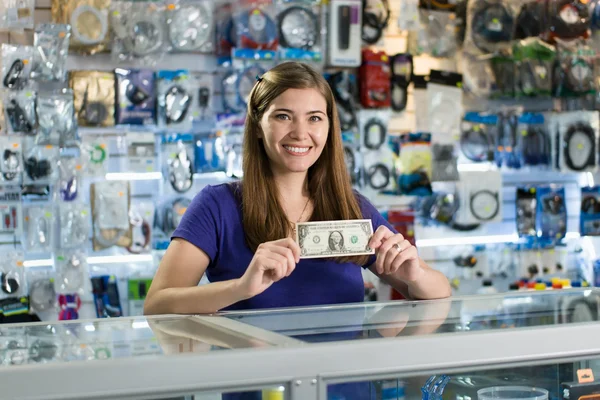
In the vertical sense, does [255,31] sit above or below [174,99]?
above

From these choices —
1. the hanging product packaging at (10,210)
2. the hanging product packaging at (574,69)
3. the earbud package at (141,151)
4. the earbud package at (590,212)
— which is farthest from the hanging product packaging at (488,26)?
the hanging product packaging at (10,210)

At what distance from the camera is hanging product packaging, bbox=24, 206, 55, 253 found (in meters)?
4.34

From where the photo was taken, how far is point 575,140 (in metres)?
5.35

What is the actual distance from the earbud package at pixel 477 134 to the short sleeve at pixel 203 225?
10.6 ft

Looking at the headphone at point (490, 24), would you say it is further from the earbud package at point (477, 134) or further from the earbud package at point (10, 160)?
the earbud package at point (10, 160)

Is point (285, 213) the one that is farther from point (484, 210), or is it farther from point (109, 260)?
point (484, 210)

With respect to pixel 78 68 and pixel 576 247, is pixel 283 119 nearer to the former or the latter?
pixel 78 68

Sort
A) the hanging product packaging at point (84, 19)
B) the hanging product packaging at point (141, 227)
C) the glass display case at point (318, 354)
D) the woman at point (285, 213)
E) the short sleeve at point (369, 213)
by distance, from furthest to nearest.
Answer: the hanging product packaging at point (141, 227), the hanging product packaging at point (84, 19), the short sleeve at point (369, 213), the woman at point (285, 213), the glass display case at point (318, 354)

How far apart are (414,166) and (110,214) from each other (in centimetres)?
180

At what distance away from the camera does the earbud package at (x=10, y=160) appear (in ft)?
13.9

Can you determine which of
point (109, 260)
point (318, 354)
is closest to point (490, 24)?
point (109, 260)

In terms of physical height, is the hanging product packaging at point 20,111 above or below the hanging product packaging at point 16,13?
below


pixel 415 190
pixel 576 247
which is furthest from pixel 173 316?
pixel 576 247

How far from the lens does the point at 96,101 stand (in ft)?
14.4
